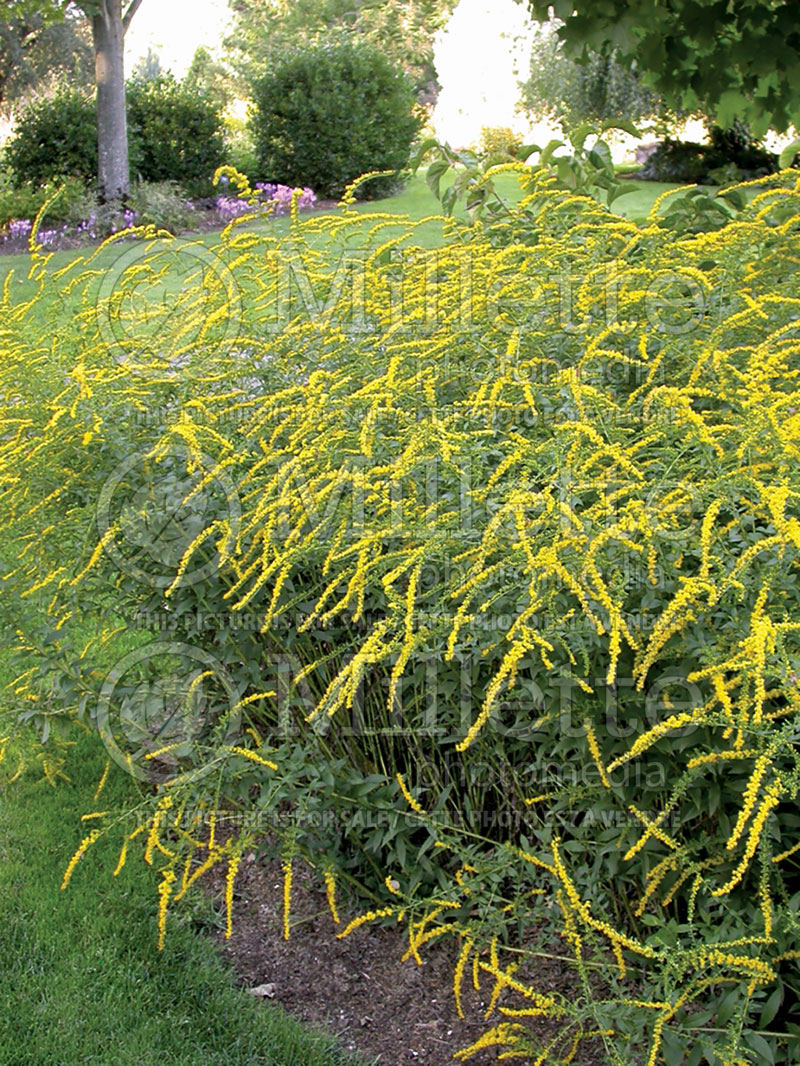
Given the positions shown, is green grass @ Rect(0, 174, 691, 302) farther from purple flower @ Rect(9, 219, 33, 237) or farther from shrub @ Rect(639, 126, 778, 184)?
purple flower @ Rect(9, 219, 33, 237)

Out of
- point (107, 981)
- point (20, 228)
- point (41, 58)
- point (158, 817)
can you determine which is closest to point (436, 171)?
Answer: point (158, 817)

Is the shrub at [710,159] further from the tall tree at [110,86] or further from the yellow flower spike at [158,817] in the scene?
the yellow flower spike at [158,817]

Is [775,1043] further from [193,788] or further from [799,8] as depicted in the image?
[799,8]

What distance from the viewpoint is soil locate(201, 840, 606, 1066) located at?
7.94 ft

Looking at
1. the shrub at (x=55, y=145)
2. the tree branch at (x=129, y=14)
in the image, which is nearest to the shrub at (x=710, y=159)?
the tree branch at (x=129, y=14)

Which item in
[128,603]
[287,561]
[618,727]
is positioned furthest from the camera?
[128,603]

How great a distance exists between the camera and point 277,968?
269cm

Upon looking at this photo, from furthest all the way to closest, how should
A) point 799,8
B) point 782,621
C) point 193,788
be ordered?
point 799,8
point 193,788
point 782,621

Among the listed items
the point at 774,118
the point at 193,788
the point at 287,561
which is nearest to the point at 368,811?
the point at 193,788

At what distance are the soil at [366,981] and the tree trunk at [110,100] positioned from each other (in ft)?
43.1

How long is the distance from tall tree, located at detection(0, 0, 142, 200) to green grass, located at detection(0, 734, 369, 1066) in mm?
12635

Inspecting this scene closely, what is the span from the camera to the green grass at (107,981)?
2383 mm

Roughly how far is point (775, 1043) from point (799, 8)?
291 centimetres

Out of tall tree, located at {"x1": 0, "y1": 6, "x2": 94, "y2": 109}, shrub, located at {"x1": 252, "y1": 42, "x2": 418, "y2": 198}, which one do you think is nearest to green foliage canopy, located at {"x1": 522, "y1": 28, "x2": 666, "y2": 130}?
shrub, located at {"x1": 252, "y1": 42, "x2": 418, "y2": 198}
